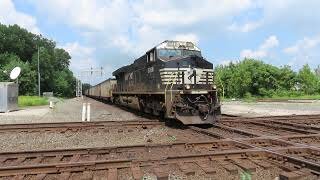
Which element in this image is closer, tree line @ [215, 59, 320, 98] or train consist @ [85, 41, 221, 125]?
train consist @ [85, 41, 221, 125]

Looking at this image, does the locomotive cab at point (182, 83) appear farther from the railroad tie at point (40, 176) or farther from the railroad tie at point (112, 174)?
the railroad tie at point (40, 176)

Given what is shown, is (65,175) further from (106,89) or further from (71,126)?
(106,89)

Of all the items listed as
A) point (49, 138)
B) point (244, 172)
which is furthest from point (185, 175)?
point (49, 138)

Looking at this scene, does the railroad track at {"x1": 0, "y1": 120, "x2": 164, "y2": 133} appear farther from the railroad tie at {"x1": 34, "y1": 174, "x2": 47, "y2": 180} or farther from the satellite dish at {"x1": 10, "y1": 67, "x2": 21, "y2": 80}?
the satellite dish at {"x1": 10, "y1": 67, "x2": 21, "y2": 80}

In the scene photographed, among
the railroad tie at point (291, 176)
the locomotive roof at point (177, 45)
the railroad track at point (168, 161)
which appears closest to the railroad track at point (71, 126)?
the locomotive roof at point (177, 45)

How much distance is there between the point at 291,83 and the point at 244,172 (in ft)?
203

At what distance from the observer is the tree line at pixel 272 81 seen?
6462 cm

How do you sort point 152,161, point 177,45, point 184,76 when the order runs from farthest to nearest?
point 177,45 → point 184,76 → point 152,161

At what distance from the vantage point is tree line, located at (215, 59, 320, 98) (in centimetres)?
6462

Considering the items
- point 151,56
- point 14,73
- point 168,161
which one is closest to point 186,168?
point 168,161

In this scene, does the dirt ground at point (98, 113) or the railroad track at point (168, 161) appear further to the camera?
the dirt ground at point (98, 113)

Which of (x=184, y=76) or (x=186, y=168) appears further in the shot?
(x=184, y=76)

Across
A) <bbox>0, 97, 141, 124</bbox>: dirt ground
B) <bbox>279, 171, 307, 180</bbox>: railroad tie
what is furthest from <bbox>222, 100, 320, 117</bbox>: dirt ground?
<bbox>279, 171, 307, 180</bbox>: railroad tie

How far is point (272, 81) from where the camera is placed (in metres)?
65.3
